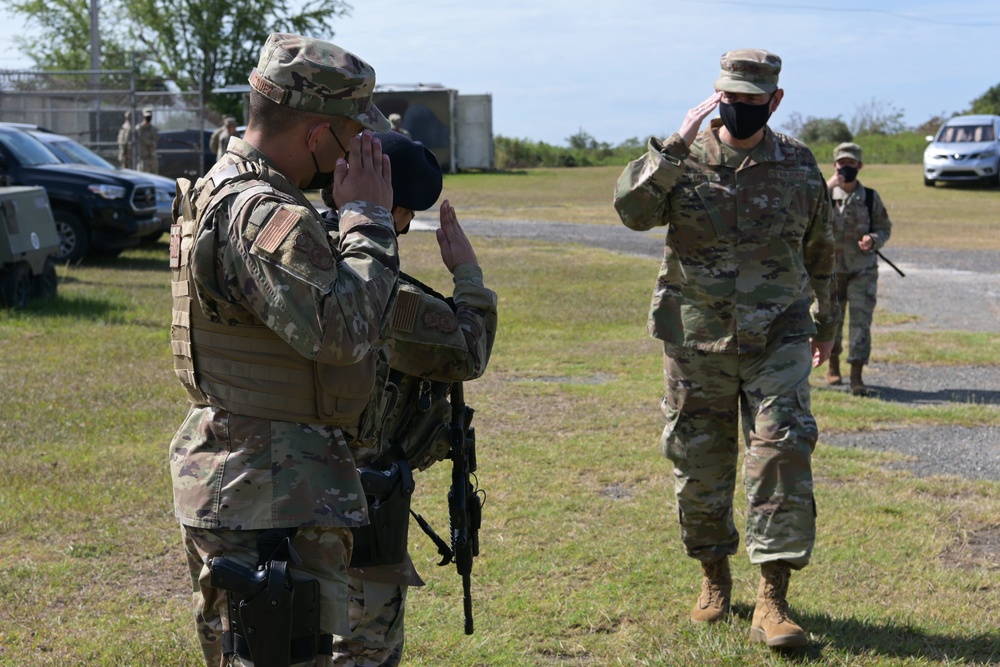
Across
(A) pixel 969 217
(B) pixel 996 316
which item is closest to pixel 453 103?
(A) pixel 969 217

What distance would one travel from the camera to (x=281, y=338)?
2506 mm

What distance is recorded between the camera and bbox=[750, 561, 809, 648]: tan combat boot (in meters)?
4.20

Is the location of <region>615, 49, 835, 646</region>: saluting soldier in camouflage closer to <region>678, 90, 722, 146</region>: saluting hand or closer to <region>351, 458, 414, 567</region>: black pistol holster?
<region>678, 90, 722, 146</region>: saluting hand

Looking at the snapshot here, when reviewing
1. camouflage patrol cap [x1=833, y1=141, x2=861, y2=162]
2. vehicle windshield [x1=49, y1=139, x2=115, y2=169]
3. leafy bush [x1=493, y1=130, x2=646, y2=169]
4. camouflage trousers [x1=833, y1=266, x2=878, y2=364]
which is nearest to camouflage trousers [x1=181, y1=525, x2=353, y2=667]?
camouflage trousers [x1=833, y1=266, x2=878, y2=364]

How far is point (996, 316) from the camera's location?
44.3 feet

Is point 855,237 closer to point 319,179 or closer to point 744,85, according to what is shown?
point 744,85

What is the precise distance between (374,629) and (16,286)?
31.2 ft

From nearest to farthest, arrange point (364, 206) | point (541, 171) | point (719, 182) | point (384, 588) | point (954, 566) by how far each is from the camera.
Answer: point (364, 206) → point (384, 588) → point (719, 182) → point (954, 566) → point (541, 171)

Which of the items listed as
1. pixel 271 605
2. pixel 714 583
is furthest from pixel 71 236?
pixel 271 605

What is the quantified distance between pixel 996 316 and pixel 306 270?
12672 mm

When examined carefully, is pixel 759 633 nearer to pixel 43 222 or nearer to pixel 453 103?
pixel 43 222

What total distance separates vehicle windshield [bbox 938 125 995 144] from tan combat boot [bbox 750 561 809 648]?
31.5m

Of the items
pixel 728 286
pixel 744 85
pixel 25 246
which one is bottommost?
pixel 25 246

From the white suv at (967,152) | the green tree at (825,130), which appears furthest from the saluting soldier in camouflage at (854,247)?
the green tree at (825,130)
